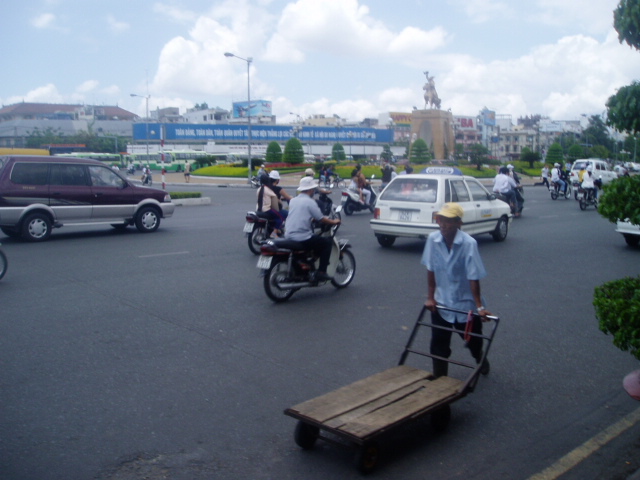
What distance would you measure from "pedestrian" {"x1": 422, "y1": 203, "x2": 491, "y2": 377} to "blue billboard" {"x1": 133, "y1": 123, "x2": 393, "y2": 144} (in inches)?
3171

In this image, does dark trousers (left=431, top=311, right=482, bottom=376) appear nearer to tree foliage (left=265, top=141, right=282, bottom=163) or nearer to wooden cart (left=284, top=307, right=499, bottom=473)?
wooden cart (left=284, top=307, right=499, bottom=473)

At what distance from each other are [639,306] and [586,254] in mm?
9938

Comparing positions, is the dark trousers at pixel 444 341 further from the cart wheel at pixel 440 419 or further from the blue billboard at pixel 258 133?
the blue billboard at pixel 258 133

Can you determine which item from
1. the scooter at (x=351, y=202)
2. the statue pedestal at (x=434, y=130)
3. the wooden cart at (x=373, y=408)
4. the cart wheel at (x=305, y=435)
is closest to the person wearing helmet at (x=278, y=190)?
the wooden cart at (x=373, y=408)

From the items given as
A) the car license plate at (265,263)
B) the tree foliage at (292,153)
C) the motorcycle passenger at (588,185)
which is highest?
the tree foliage at (292,153)

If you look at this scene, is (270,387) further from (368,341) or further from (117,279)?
(117,279)

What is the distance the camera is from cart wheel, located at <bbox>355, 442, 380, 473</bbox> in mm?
3928

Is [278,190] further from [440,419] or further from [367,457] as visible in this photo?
[367,457]

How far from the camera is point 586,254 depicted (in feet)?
43.7

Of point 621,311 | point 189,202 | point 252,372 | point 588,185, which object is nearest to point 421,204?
point 252,372

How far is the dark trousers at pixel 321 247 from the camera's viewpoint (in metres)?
8.81

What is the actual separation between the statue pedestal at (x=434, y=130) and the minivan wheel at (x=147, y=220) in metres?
51.8

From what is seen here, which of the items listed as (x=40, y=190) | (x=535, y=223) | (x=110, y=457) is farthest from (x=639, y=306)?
(x=535, y=223)

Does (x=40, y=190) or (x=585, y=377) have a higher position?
(x=40, y=190)
